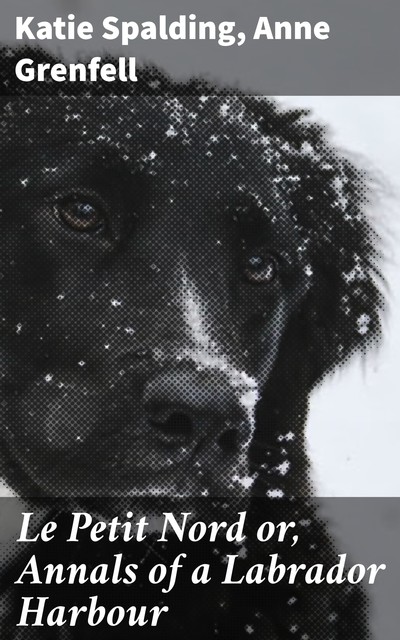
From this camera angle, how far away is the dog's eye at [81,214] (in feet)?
6.64

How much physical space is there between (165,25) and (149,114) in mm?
220

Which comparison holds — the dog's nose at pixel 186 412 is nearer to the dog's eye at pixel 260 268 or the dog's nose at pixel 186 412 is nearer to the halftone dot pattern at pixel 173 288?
the halftone dot pattern at pixel 173 288

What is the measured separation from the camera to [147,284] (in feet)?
6.64

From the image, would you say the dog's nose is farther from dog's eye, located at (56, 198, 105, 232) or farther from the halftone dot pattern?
dog's eye, located at (56, 198, 105, 232)

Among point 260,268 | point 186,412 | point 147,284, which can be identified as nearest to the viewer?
point 186,412

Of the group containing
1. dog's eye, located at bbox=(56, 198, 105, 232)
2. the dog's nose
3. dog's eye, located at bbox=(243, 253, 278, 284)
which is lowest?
the dog's nose

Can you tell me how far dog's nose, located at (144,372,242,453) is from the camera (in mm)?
1887

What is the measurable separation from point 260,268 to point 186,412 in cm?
45

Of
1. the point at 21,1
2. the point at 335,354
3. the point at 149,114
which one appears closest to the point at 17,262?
the point at 149,114

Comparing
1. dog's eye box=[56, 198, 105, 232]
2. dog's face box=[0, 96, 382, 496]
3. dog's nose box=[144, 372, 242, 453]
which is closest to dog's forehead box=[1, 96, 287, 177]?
dog's face box=[0, 96, 382, 496]

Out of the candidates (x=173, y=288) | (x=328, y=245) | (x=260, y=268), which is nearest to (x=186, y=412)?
(x=173, y=288)

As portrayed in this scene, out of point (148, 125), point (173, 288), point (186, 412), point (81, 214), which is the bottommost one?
point (186, 412)

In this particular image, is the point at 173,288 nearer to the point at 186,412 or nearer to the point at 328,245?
the point at 186,412

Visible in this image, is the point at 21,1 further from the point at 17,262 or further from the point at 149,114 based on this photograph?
the point at 17,262
